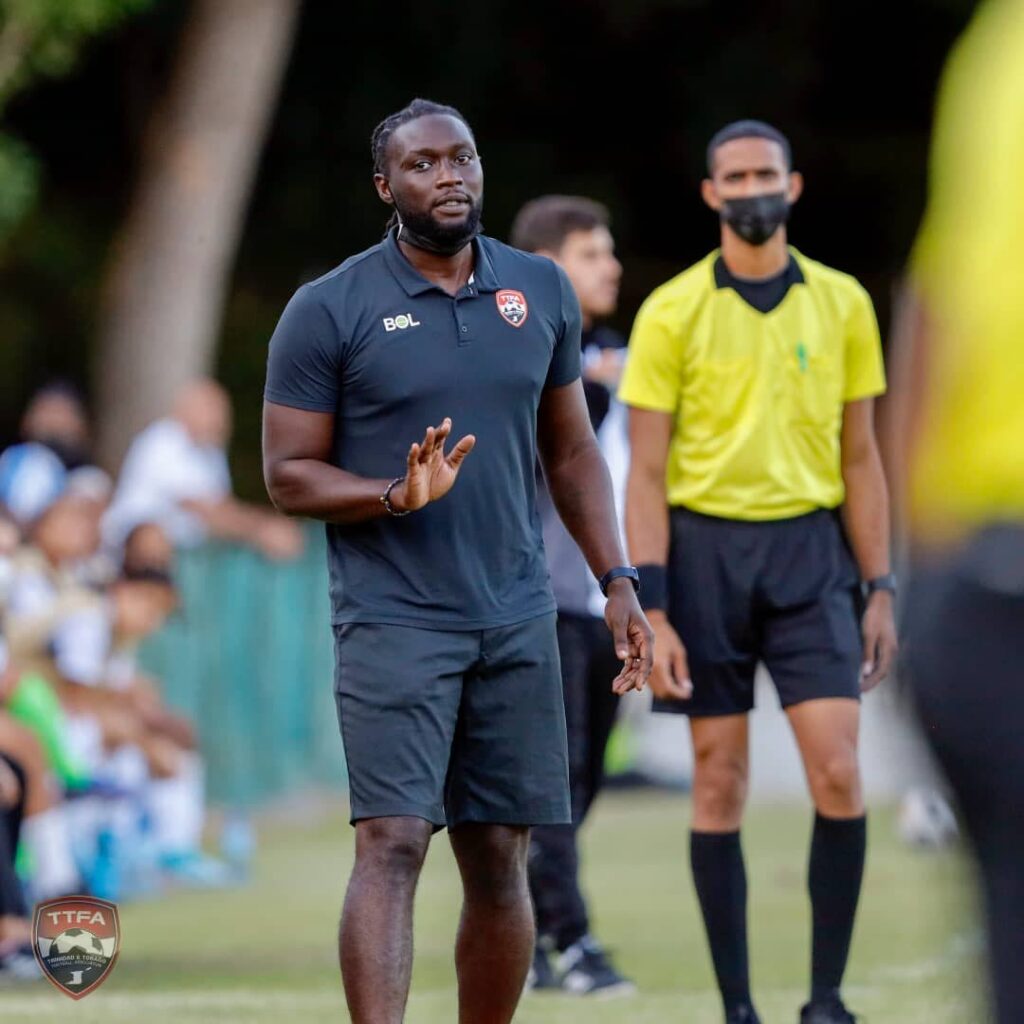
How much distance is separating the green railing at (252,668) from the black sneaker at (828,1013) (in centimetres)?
677

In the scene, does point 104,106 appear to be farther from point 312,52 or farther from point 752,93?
point 752,93

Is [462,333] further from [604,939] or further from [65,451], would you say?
[65,451]

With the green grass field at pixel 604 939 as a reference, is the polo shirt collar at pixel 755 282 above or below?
above

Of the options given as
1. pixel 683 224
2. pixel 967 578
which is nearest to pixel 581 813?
pixel 967 578

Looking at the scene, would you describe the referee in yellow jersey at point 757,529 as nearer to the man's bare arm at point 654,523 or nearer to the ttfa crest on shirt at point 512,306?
the man's bare arm at point 654,523

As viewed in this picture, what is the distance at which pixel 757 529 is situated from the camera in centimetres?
684

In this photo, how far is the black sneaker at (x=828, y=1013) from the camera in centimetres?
655

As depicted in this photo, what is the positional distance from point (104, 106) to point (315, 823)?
9720 mm

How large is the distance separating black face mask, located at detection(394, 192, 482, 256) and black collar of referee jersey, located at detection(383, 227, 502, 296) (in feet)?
0.17

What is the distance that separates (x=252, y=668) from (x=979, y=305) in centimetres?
1150

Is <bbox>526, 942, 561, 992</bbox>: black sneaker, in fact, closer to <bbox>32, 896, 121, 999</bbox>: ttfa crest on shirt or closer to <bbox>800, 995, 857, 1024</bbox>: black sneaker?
<bbox>32, 896, 121, 999</bbox>: ttfa crest on shirt

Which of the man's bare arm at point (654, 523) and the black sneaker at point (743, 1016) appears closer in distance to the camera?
the black sneaker at point (743, 1016)

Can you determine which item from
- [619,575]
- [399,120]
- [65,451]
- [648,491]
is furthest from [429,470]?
[65,451]

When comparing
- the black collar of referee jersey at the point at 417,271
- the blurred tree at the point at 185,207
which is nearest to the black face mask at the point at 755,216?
the black collar of referee jersey at the point at 417,271
